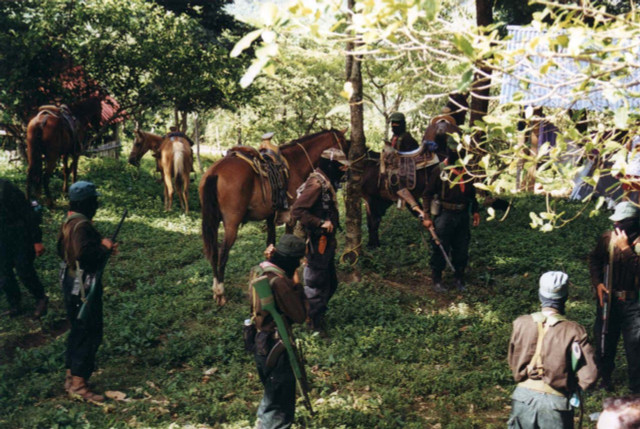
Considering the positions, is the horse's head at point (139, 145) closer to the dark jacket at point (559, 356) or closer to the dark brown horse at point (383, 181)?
the dark brown horse at point (383, 181)

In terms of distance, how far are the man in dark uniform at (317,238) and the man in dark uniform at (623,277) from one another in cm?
305

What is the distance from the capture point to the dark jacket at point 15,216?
8.15 metres

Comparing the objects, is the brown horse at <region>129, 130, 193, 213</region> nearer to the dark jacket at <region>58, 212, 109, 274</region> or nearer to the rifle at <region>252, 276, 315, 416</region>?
the dark jacket at <region>58, 212, 109, 274</region>

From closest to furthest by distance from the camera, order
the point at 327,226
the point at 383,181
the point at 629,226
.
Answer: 1. the point at 629,226
2. the point at 327,226
3. the point at 383,181

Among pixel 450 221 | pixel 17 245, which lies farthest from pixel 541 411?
pixel 17 245

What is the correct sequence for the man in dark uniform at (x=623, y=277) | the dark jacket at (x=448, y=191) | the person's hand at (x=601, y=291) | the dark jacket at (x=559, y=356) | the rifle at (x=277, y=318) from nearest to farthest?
1. the dark jacket at (x=559, y=356)
2. the rifle at (x=277, y=318)
3. the man in dark uniform at (x=623, y=277)
4. the person's hand at (x=601, y=291)
5. the dark jacket at (x=448, y=191)

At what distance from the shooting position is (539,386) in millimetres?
4391

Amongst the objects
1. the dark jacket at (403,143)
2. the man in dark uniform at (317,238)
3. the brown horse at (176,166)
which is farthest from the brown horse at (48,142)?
the man in dark uniform at (317,238)

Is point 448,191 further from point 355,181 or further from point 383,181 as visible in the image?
point 383,181

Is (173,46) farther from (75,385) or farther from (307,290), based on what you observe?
(75,385)

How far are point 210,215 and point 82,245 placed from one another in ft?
9.75

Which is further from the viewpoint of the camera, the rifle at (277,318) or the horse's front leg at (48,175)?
the horse's front leg at (48,175)

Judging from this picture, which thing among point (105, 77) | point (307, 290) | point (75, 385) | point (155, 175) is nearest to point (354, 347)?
point (307, 290)

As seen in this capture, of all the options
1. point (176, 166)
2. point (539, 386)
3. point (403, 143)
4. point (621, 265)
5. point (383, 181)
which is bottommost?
point (539, 386)
